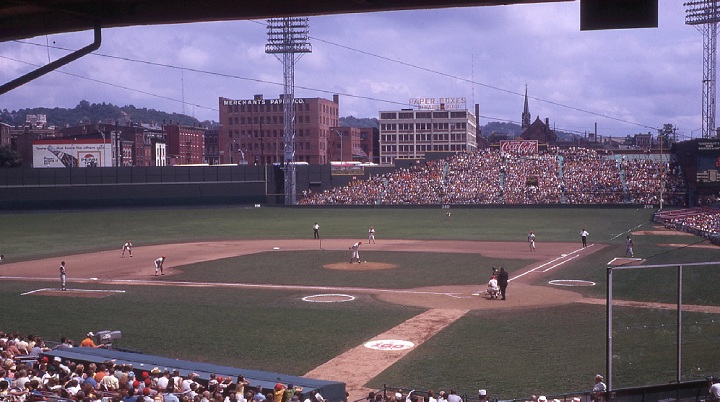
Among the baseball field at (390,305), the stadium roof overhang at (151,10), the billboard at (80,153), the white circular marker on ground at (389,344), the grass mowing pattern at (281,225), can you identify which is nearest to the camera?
the stadium roof overhang at (151,10)

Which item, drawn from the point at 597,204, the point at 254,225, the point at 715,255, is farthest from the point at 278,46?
the point at 715,255

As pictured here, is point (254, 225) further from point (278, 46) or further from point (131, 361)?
point (131, 361)

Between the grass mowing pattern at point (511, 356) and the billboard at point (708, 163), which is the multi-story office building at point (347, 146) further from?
the grass mowing pattern at point (511, 356)

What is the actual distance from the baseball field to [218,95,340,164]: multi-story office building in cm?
8385

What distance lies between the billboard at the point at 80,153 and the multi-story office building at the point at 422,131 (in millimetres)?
71826

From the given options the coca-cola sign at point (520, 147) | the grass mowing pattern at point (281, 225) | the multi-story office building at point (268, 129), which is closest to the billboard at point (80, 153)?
the grass mowing pattern at point (281, 225)

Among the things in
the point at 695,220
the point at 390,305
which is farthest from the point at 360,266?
the point at 695,220

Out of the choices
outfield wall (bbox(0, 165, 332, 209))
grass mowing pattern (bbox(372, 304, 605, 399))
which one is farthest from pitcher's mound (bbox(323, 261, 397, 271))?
outfield wall (bbox(0, 165, 332, 209))

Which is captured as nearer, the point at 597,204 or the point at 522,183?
the point at 597,204

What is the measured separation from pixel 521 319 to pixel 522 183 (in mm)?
62300

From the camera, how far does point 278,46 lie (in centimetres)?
7781

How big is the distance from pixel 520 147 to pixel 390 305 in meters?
70.1

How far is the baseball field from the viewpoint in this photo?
1744 centimetres

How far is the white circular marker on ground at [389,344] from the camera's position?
2002cm
